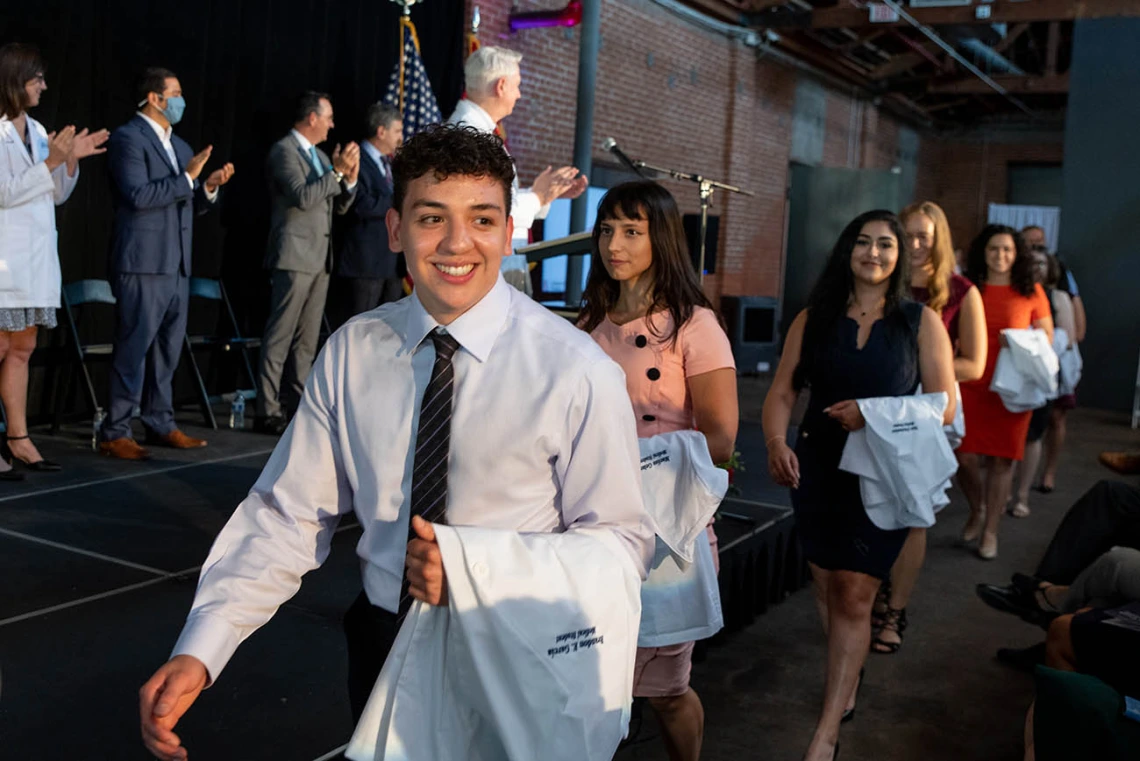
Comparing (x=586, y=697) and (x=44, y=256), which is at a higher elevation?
(x=44, y=256)

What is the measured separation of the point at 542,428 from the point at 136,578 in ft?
8.12

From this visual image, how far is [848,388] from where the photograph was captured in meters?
3.13

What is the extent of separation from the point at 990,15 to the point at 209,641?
12968mm

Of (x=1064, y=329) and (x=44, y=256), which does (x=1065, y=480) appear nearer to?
(x=1064, y=329)

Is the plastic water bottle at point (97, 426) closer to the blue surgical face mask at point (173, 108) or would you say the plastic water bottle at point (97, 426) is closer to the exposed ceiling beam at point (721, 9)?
the blue surgical face mask at point (173, 108)

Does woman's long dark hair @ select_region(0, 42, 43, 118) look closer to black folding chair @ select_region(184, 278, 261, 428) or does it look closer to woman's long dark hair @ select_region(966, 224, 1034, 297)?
black folding chair @ select_region(184, 278, 261, 428)

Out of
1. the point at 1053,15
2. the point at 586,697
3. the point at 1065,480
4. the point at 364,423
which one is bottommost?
the point at 1065,480

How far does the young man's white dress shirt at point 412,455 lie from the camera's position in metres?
1.45

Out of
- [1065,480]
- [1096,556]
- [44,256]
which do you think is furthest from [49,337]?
[1065,480]

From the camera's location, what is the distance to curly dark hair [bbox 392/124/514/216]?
1474 millimetres

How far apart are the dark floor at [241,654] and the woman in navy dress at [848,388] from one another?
12.7 inches

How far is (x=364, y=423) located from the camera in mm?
1498

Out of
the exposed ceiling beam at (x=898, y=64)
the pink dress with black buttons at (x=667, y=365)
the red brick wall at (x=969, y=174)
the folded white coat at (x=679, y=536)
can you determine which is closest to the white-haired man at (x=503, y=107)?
the pink dress with black buttons at (x=667, y=365)

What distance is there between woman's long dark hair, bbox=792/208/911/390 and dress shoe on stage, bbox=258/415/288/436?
3.47 metres
